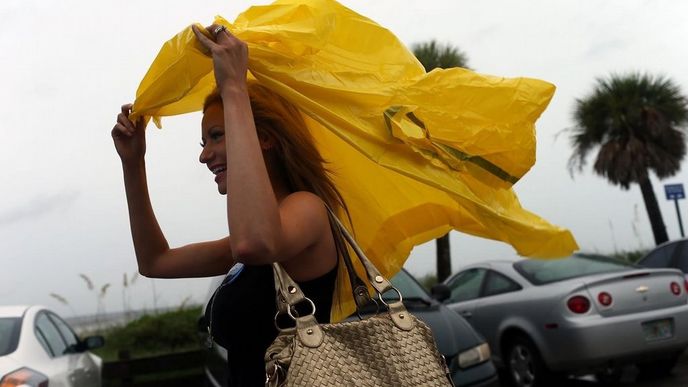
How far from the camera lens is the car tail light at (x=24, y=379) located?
420cm

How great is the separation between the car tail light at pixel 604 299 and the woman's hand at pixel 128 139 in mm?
5496

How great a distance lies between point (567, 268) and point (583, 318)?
855mm

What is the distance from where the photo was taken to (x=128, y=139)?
215 cm

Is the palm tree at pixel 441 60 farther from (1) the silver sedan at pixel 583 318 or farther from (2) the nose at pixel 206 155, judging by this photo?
(2) the nose at pixel 206 155

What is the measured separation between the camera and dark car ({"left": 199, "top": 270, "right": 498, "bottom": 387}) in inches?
200

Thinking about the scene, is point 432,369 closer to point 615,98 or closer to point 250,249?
point 250,249

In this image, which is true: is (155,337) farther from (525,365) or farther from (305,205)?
(305,205)

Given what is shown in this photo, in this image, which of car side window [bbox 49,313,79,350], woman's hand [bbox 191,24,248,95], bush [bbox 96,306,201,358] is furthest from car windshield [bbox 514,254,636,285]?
woman's hand [bbox 191,24,248,95]

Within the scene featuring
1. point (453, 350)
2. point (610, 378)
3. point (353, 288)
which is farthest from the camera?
point (610, 378)

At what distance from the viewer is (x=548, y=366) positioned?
22.7 feet

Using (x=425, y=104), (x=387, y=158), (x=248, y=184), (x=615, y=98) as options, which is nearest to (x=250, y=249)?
(x=248, y=184)

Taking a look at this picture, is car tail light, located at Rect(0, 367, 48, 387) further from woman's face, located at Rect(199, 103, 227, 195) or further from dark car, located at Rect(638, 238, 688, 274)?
dark car, located at Rect(638, 238, 688, 274)

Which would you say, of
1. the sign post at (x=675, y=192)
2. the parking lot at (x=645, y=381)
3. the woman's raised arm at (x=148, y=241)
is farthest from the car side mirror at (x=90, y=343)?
the sign post at (x=675, y=192)

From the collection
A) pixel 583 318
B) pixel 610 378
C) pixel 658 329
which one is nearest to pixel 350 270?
pixel 583 318
